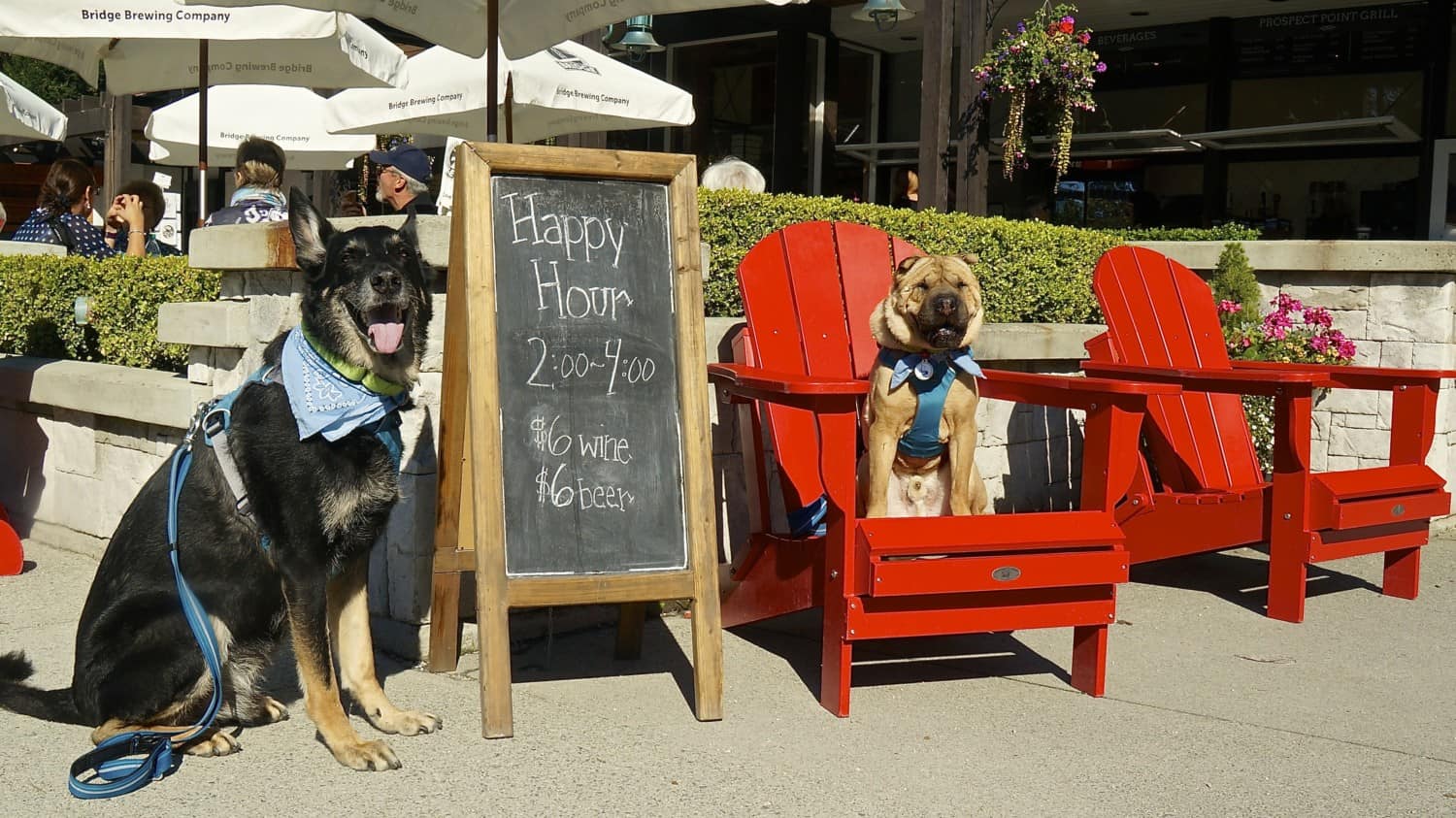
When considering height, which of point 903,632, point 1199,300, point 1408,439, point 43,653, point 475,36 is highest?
point 475,36

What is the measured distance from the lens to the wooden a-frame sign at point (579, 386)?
347 centimetres

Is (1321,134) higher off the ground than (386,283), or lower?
higher

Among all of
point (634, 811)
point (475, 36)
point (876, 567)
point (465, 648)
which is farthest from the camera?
point (475, 36)

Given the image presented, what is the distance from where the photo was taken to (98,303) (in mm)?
6246

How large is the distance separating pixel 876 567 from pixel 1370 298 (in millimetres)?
4469

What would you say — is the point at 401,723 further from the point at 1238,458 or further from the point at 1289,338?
the point at 1289,338

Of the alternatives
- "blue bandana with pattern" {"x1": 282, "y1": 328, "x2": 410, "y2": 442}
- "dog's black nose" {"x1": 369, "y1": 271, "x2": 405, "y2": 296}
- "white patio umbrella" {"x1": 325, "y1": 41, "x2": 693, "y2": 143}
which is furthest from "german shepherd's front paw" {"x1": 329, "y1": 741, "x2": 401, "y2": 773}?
"white patio umbrella" {"x1": 325, "y1": 41, "x2": 693, "y2": 143}

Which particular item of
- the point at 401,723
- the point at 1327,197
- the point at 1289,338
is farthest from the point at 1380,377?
the point at 1327,197

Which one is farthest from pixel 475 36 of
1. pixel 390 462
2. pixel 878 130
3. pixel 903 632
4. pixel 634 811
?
pixel 878 130

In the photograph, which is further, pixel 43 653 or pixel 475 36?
pixel 475 36

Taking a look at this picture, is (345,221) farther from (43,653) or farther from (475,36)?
(475,36)

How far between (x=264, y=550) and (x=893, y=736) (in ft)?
5.73

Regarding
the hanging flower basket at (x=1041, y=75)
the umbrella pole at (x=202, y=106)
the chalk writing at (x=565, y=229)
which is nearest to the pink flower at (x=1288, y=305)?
the hanging flower basket at (x=1041, y=75)

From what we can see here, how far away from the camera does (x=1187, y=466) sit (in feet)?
18.5
